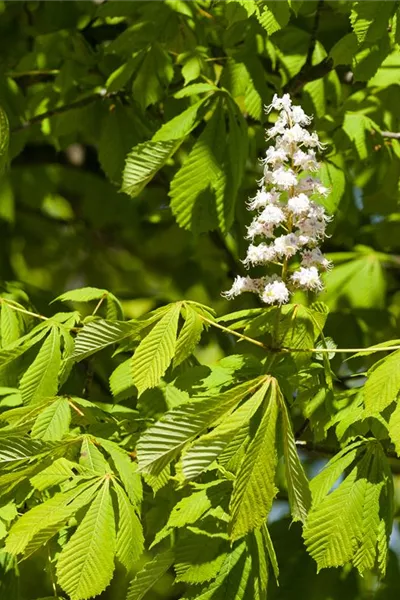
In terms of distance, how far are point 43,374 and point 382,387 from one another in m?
0.58

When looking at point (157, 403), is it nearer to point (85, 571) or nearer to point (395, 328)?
point (85, 571)

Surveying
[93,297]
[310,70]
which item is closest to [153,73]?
[310,70]

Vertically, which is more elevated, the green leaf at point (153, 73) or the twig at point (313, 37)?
the green leaf at point (153, 73)

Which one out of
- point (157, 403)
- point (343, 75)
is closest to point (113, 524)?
point (157, 403)

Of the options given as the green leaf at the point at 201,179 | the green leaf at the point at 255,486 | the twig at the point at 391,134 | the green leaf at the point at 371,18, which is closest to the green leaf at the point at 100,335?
the green leaf at the point at 255,486

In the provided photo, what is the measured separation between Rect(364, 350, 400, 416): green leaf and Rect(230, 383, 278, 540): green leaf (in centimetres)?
14

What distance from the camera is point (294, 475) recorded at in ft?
3.89

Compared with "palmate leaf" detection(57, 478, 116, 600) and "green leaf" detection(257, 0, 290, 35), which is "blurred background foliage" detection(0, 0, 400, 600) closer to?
"green leaf" detection(257, 0, 290, 35)

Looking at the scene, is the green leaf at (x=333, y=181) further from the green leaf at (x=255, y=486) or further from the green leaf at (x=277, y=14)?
the green leaf at (x=255, y=486)

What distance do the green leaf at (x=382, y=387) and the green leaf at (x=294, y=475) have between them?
104 millimetres

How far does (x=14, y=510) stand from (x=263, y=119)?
998 millimetres

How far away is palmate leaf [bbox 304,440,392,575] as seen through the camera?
1268mm

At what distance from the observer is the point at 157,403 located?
1.59 metres

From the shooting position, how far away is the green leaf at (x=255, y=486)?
3.69ft
